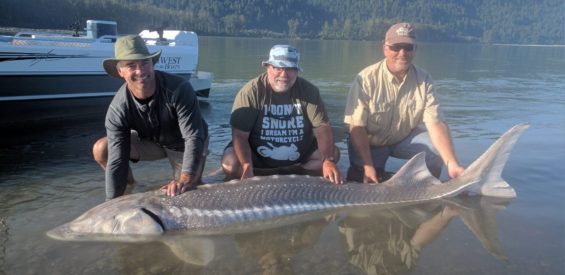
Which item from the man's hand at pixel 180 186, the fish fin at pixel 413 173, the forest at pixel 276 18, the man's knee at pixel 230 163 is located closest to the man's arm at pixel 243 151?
the man's knee at pixel 230 163

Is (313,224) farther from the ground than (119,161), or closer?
closer

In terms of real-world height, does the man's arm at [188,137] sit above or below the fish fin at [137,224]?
above

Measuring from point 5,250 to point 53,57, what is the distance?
501cm

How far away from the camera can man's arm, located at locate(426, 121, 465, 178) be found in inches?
196

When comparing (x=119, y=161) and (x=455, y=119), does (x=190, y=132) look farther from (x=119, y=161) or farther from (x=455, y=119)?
(x=455, y=119)

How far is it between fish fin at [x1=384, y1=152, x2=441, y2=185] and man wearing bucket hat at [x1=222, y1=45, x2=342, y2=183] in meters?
0.58

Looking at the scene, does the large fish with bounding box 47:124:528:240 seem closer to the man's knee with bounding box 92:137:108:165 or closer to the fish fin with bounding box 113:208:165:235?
the fish fin with bounding box 113:208:165:235

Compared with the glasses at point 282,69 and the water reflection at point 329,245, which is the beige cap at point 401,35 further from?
the water reflection at point 329,245

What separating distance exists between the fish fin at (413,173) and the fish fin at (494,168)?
1.22 feet

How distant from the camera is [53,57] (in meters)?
7.93

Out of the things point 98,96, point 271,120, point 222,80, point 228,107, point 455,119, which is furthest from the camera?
point 222,80

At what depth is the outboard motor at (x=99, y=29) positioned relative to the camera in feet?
29.9

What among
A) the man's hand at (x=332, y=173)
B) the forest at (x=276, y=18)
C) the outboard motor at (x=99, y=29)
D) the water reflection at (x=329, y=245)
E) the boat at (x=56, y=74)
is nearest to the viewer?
the water reflection at (x=329, y=245)

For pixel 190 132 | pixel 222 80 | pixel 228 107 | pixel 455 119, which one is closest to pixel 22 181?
pixel 190 132
